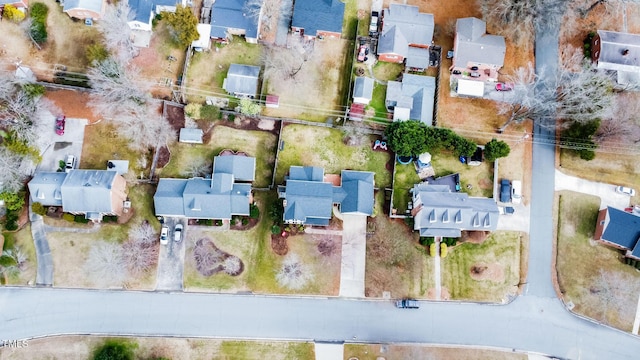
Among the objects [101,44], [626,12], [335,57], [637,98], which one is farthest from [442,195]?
[101,44]

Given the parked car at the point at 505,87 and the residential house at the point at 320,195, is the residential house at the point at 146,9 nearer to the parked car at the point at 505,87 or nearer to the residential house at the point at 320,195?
the residential house at the point at 320,195

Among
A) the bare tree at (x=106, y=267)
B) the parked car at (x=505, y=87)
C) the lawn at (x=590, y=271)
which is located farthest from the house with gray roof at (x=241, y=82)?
the lawn at (x=590, y=271)

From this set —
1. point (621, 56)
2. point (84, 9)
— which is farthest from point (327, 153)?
A: point (621, 56)

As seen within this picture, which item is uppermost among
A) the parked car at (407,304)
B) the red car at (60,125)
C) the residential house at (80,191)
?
the red car at (60,125)

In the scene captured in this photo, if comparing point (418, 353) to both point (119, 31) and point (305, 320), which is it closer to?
point (305, 320)

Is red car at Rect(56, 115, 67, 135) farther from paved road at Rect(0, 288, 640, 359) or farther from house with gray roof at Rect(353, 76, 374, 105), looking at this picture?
house with gray roof at Rect(353, 76, 374, 105)
